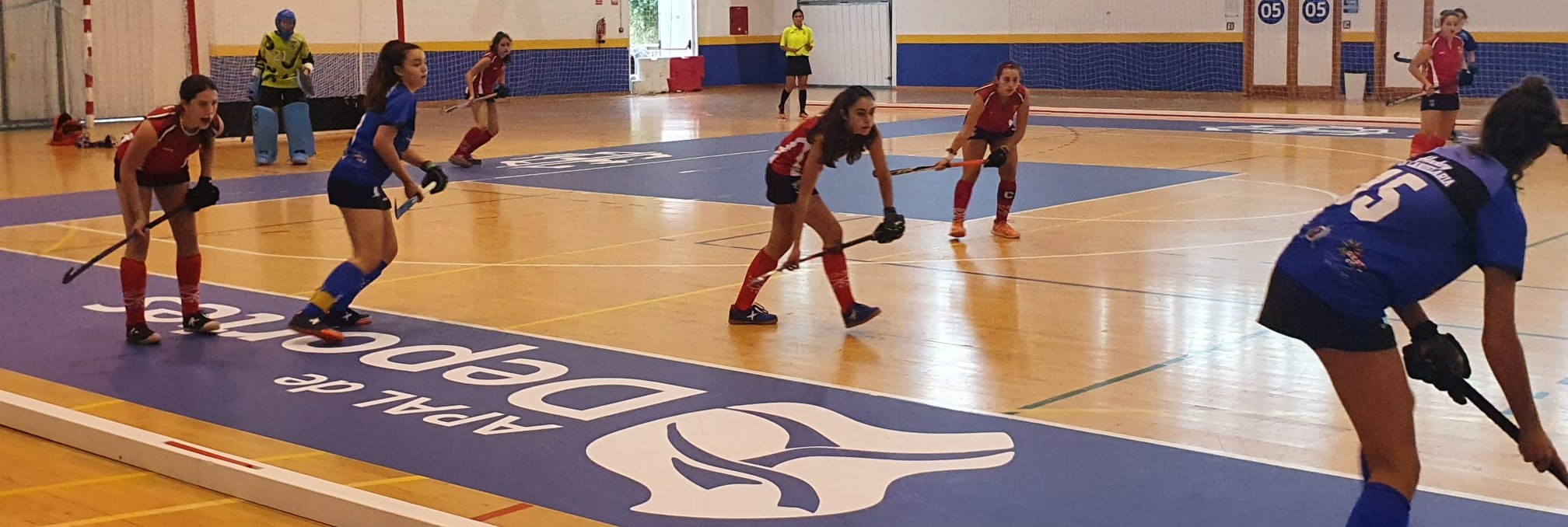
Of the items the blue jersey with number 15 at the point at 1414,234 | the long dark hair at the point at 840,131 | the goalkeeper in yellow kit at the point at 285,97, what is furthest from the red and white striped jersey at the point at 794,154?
the goalkeeper in yellow kit at the point at 285,97

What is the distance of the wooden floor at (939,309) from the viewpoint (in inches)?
222

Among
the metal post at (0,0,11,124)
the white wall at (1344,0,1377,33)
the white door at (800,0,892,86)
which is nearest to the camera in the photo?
the metal post at (0,0,11,124)

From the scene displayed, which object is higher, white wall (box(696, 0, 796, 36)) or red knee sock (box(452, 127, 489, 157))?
white wall (box(696, 0, 796, 36))

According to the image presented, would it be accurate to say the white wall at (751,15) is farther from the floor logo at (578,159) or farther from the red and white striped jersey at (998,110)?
the red and white striped jersey at (998,110)

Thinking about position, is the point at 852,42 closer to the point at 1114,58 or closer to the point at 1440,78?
the point at 1114,58

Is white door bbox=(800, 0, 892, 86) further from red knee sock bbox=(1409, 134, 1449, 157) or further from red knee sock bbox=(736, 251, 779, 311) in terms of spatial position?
red knee sock bbox=(736, 251, 779, 311)

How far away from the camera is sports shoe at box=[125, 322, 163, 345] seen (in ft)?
26.0

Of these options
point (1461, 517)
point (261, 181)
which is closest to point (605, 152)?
point (261, 181)

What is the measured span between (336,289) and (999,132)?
565 centimetres

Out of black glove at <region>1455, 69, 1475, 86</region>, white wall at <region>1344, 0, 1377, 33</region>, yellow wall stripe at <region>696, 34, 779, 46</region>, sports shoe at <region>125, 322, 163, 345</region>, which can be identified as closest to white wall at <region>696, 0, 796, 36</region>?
yellow wall stripe at <region>696, 34, 779, 46</region>

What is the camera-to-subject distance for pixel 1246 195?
13766mm

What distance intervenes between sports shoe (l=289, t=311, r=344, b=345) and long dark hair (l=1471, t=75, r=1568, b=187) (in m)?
5.72

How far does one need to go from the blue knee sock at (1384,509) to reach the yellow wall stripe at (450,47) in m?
21.9

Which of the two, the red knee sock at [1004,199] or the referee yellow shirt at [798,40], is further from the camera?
the referee yellow shirt at [798,40]
